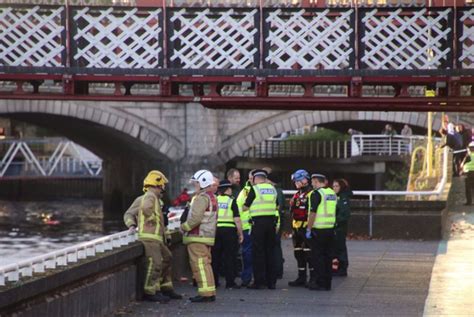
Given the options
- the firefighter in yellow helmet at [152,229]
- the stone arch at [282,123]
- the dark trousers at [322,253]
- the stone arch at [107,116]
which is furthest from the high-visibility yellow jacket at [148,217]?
the stone arch at [282,123]

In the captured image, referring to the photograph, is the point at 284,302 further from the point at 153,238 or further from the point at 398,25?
the point at 398,25

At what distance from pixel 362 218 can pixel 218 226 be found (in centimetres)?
956

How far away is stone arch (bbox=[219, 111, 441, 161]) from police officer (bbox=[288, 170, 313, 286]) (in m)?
37.5

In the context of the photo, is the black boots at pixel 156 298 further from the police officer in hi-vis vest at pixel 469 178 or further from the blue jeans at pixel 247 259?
the police officer in hi-vis vest at pixel 469 178

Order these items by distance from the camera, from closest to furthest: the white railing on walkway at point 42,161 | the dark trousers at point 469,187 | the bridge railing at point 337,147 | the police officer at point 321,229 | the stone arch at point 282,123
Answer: the police officer at point 321,229 < the dark trousers at point 469,187 < the stone arch at point 282,123 < the bridge railing at point 337,147 < the white railing on walkway at point 42,161

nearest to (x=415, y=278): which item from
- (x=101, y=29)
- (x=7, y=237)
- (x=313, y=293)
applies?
(x=313, y=293)

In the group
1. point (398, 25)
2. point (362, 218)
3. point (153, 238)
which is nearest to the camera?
point (153, 238)

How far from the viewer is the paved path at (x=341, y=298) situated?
51.1 ft

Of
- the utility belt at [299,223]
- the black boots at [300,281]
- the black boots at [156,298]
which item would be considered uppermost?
the utility belt at [299,223]

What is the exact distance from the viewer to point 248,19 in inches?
769

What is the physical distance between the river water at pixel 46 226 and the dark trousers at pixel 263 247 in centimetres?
1539

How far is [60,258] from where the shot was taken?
13.8 meters

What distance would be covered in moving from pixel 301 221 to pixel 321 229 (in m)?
0.50

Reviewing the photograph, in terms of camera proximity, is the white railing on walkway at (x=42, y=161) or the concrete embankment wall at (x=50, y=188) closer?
the concrete embankment wall at (x=50, y=188)
